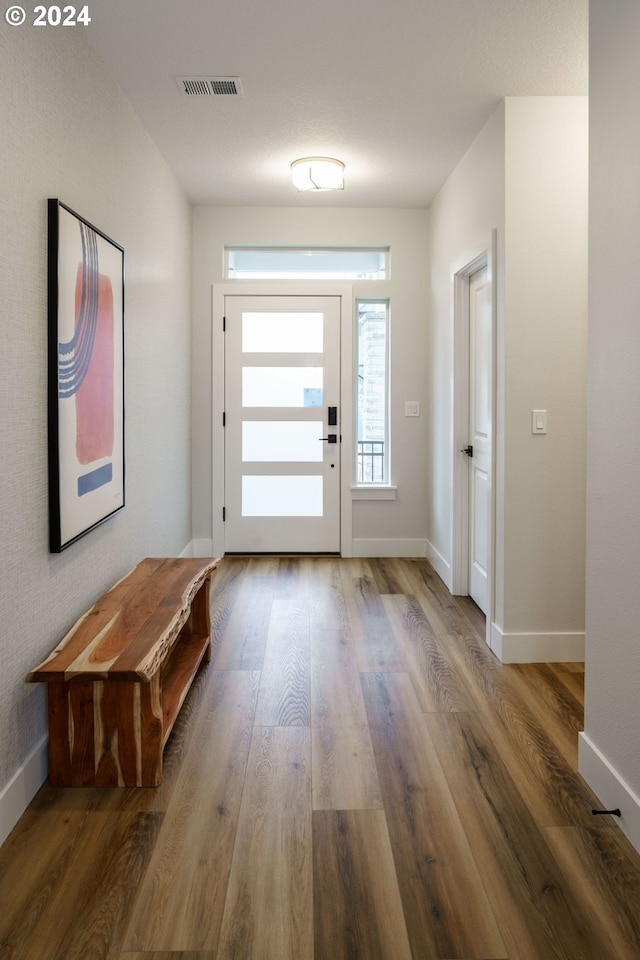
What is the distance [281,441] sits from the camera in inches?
214

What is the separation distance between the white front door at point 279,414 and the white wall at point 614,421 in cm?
330

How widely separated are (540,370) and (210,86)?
6.29 feet

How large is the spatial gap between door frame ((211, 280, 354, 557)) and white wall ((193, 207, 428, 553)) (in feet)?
0.10

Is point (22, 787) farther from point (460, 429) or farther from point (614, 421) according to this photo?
point (460, 429)

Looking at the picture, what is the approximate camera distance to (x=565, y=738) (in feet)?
8.42

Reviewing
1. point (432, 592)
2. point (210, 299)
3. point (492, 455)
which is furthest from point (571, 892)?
point (210, 299)

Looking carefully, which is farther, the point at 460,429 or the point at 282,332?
the point at 282,332

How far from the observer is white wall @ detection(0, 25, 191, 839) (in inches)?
78.7

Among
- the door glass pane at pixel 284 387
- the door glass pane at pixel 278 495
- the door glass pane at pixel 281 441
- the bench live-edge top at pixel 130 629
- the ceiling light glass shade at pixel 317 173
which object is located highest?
the ceiling light glass shade at pixel 317 173

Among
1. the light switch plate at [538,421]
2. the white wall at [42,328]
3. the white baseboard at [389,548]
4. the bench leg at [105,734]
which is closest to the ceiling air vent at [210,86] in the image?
the white wall at [42,328]

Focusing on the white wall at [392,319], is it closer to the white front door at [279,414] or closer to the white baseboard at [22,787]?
the white front door at [279,414]

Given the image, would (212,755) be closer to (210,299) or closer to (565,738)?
(565,738)

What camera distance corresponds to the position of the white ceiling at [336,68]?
258 cm

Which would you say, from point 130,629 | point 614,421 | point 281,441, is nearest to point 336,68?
point 614,421
